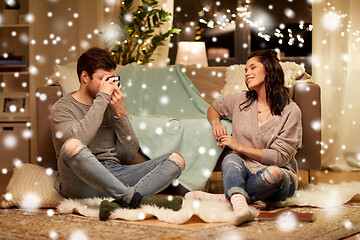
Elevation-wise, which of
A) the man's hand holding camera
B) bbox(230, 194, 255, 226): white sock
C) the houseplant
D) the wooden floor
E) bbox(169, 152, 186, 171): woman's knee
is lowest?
the wooden floor

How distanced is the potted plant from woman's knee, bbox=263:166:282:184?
2473 mm

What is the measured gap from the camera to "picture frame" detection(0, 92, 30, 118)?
373 cm

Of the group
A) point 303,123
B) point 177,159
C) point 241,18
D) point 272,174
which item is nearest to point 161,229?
point 177,159

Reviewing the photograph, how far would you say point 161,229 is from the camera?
1723 mm

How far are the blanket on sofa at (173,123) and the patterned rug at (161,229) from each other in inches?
25.7

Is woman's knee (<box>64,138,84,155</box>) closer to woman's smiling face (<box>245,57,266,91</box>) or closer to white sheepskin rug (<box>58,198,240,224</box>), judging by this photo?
white sheepskin rug (<box>58,198,240,224</box>)

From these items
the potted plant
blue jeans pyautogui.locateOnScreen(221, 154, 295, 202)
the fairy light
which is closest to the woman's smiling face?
blue jeans pyautogui.locateOnScreen(221, 154, 295, 202)

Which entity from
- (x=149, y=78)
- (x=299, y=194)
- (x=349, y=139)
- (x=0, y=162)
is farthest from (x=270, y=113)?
(x=0, y=162)

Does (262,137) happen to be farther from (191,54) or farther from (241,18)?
(241,18)

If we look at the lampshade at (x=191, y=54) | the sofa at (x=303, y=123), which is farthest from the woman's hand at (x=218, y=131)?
the lampshade at (x=191, y=54)

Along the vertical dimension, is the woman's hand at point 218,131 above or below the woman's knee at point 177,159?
above

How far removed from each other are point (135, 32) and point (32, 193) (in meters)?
1.96

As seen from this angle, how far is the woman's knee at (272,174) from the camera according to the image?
2.04 metres

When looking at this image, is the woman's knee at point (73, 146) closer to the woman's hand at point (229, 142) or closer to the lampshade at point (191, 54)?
the woman's hand at point (229, 142)
